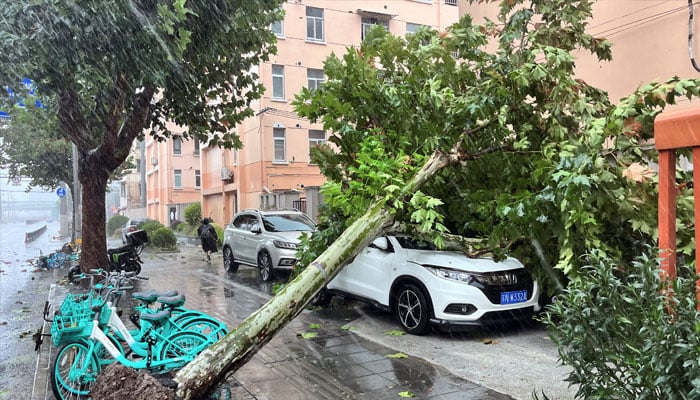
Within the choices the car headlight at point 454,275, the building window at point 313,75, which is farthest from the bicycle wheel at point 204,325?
the building window at point 313,75

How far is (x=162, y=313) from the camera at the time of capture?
16.3 ft

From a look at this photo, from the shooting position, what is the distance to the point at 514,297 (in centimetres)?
654

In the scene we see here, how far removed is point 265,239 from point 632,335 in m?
9.99

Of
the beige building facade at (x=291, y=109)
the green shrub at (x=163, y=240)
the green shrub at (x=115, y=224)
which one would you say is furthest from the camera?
the green shrub at (x=115, y=224)

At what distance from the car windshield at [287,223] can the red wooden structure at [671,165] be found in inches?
385

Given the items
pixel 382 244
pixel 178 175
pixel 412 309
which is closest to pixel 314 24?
pixel 382 244

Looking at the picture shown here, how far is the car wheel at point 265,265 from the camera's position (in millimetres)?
11750

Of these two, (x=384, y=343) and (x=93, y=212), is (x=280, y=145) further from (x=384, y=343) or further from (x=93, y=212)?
(x=384, y=343)

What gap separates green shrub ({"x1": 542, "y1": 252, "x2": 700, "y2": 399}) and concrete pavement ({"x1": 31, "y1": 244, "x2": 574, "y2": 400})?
2.16 meters

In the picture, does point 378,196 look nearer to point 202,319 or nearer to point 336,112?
point 336,112

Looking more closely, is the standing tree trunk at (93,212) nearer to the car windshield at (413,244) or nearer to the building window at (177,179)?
the car windshield at (413,244)

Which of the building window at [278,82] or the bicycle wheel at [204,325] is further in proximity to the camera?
the building window at [278,82]

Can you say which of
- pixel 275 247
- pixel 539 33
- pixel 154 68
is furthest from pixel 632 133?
pixel 275 247

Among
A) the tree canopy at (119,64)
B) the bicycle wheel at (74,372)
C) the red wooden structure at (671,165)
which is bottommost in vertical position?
the bicycle wheel at (74,372)
